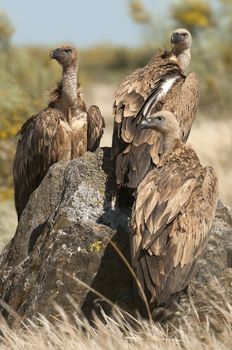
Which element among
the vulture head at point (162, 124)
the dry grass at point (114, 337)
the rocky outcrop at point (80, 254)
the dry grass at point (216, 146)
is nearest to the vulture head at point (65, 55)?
the rocky outcrop at point (80, 254)

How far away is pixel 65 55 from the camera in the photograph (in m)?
10.1

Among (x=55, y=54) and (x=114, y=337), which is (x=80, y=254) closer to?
(x=114, y=337)

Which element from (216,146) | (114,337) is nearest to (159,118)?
(114,337)

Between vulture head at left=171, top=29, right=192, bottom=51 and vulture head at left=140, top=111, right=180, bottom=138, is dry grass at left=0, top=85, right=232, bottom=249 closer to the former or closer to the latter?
vulture head at left=171, top=29, right=192, bottom=51

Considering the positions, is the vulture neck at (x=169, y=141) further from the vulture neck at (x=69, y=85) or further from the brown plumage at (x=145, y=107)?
the vulture neck at (x=69, y=85)

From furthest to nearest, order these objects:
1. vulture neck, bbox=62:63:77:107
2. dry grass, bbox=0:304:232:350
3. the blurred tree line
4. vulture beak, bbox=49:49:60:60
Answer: the blurred tree line, vulture beak, bbox=49:49:60:60, vulture neck, bbox=62:63:77:107, dry grass, bbox=0:304:232:350

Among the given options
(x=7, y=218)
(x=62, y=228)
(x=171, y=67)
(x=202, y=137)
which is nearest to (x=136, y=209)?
(x=62, y=228)

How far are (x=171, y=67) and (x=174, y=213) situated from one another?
254cm

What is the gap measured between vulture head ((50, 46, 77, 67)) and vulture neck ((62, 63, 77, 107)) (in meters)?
0.05

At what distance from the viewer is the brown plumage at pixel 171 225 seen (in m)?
6.74

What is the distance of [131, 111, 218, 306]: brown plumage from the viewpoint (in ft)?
22.1

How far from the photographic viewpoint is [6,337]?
6.48 meters

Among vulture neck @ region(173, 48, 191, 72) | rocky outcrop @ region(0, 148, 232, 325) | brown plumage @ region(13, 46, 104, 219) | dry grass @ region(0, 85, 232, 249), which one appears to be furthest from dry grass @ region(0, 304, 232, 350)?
dry grass @ region(0, 85, 232, 249)

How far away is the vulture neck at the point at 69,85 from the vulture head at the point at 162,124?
1974 millimetres
